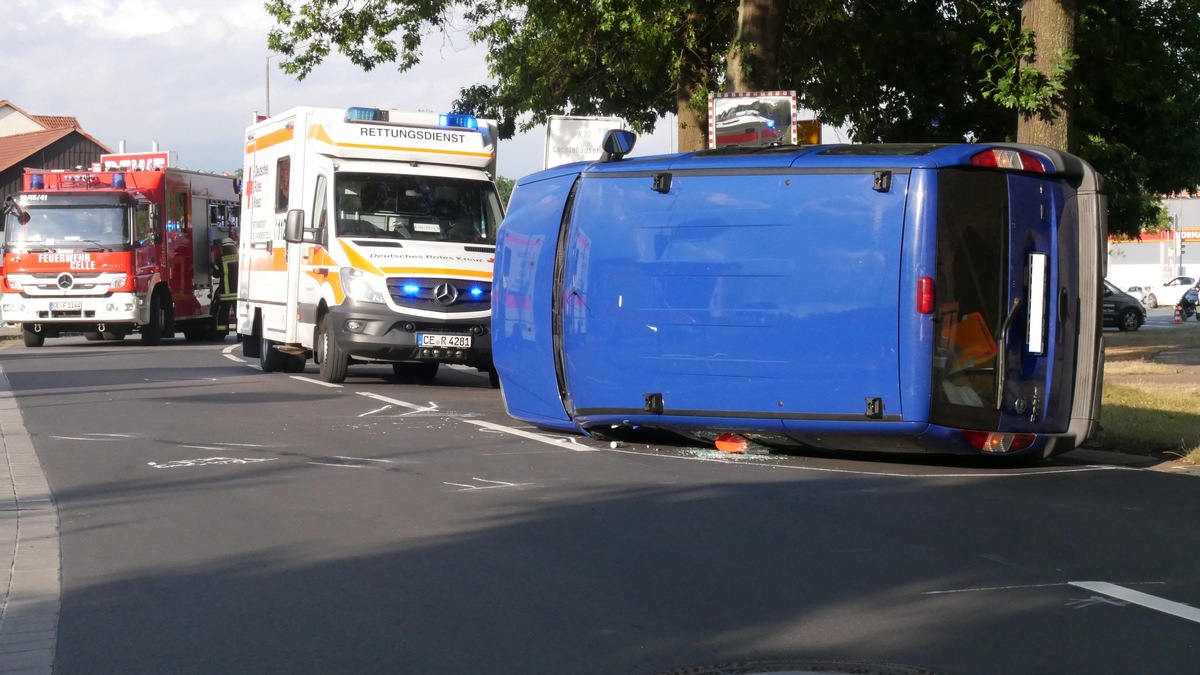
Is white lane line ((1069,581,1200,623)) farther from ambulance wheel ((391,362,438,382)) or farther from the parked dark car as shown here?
the parked dark car

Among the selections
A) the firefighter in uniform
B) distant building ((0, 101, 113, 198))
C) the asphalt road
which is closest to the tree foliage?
the firefighter in uniform

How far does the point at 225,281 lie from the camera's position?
30250mm

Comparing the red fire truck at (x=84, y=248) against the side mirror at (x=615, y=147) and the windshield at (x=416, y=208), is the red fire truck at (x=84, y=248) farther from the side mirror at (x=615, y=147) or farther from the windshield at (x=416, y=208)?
the side mirror at (x=615, y=147)

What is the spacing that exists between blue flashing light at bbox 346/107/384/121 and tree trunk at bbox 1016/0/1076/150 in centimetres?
751

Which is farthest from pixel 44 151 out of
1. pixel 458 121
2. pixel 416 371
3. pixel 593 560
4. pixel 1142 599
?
pixel 1142 599

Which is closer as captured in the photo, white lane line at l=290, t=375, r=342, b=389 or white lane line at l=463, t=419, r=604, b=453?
white lane line at l=463, t=419, r=604, b=453

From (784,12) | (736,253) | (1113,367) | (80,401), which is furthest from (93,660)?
(1113,367)

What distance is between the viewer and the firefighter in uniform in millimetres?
29594

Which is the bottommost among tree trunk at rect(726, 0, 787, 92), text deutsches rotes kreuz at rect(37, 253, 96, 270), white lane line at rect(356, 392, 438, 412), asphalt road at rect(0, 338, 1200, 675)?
asphalt road at rect(0, 338, 1200, 675)

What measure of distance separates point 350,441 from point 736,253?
380cm

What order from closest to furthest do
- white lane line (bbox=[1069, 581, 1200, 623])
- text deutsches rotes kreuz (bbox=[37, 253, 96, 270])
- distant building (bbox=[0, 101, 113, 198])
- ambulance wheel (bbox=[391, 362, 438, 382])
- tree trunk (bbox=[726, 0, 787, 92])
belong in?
white lane line (bbox=[1069, 581, 1200, 623]) → tree trunk (bbox=[726, 0, 787, 92]) → ambulance wheel (bbox=[391, 362, 438, 382]) → text deutsches rotes kreuz (bbox=[37, 253, 96, 270]) → distant building (bbox=[0, 101, 113, 198])

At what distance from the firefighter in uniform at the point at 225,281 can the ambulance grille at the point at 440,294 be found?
1370 centimetres

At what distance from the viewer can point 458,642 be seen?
538cm

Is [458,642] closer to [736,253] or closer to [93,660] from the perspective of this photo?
[93,660]
